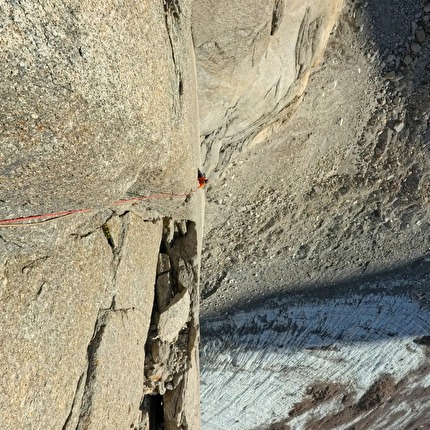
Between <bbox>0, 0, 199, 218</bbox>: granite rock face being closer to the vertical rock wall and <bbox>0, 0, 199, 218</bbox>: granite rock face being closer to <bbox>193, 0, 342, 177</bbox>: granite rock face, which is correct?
the vertical rock wall

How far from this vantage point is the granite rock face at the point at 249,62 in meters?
3.99

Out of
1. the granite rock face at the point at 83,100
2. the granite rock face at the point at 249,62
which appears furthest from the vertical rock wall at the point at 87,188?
the granite rock face at the point at 249,62

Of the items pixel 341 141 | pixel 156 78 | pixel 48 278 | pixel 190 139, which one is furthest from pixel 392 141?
pixel 48 278

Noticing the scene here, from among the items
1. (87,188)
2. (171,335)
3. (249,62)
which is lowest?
(171,335)

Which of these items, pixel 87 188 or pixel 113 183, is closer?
pixel 87 188

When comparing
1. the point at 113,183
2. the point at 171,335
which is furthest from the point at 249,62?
the point at 171,335

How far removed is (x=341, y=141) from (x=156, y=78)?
408cm

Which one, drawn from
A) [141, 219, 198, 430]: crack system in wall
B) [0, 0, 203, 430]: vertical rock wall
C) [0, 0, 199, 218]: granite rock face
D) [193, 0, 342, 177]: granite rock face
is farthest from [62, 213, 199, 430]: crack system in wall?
[0, 0, 199, 218]: granite rock face

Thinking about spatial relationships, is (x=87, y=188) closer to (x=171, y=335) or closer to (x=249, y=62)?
(x=171, y=335)

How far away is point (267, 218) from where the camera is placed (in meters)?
6.30

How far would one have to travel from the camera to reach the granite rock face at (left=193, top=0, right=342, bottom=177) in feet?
13.1

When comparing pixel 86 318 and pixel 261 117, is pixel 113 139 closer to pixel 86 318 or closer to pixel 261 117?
pixel 86 318

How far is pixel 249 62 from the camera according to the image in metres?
4.48

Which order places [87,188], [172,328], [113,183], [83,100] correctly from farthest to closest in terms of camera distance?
[172,328]
[113,183]
[87,188]
[83,100]
